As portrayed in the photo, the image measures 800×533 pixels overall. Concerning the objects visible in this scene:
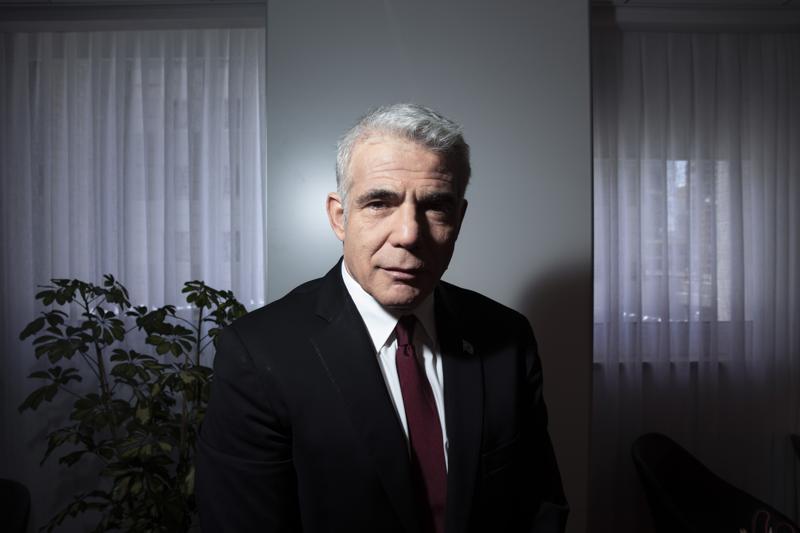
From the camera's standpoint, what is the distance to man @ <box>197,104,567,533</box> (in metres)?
0.88

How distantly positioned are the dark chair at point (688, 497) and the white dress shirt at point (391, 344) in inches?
61.6

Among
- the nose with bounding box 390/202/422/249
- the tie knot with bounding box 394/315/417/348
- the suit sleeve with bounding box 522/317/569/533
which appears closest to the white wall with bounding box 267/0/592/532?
the suit sleeve with bounding box 522/317/569/533

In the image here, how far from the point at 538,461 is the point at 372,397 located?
0.47m

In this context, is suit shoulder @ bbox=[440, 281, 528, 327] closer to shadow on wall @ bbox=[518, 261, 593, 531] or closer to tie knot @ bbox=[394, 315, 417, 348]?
tie knot @ bbox=[394, 315, 417, 348]

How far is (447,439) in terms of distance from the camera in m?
0.96

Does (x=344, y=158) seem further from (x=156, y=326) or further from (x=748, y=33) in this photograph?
(x=748, y=33)

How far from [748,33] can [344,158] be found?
116 inches

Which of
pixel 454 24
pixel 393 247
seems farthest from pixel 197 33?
pixel 393 247

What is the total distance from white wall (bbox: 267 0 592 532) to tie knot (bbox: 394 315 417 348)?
920 mm

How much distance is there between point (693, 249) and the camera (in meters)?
2.75

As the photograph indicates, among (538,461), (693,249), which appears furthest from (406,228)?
(693,249)

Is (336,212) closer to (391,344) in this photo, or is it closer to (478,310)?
(391,344)

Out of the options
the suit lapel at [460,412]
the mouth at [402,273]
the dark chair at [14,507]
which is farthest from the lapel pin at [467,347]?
the dark chair at [14,507]

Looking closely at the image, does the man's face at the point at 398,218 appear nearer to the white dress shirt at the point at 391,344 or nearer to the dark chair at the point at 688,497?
the white dress shirt at the point at 391,344
